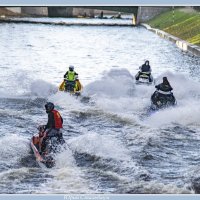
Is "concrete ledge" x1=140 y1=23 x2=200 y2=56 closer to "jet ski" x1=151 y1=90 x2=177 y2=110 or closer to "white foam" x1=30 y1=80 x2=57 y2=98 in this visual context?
"white foam" x1=30 y1=80 x2=57 y2=98

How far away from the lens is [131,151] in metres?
19.9

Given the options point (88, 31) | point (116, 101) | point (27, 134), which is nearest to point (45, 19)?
point (88, 31)

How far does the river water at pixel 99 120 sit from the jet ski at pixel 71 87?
0.31m

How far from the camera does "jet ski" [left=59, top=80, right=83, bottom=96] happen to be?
91.5 feet

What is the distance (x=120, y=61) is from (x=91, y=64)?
8.80ft

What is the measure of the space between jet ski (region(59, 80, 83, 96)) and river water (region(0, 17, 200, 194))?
1.03 ft

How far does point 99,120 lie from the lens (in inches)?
982

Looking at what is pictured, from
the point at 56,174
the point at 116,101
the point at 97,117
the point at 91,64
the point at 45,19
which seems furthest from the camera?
the point at 45,19

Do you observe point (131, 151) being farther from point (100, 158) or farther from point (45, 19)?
point (45, 19)

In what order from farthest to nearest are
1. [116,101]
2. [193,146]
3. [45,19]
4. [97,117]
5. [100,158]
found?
[45,19] < [116,101] < [97,117] < [193,146] < [100,158]

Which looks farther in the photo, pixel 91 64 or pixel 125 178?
pixel 91 64

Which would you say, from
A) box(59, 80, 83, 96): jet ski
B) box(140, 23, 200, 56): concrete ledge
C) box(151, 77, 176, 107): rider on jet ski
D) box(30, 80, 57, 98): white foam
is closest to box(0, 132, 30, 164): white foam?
box(151, 77, 176, 107): rider on jet ski

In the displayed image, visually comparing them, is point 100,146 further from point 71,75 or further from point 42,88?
point 42,88

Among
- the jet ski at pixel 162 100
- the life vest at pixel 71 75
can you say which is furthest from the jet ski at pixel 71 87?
the jet ski at pixel 162 100
